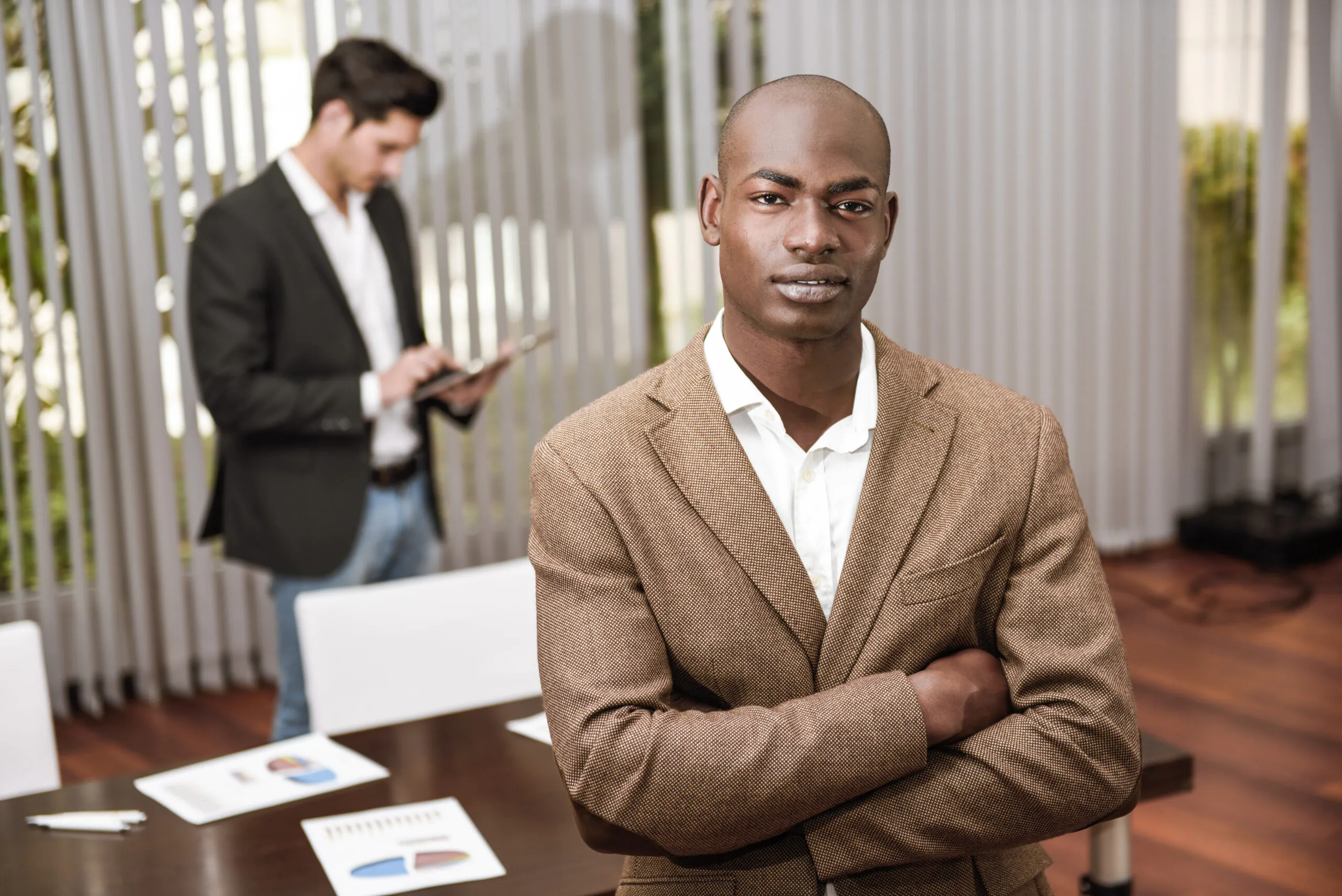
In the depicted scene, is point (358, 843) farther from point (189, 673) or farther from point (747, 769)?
point (189, 673)

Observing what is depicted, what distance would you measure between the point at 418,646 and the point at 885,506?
1317 mm

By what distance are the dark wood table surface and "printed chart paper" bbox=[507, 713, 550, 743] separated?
17 mm

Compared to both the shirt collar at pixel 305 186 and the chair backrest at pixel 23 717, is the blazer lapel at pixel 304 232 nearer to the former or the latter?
the shirt collar at pixel 305 186

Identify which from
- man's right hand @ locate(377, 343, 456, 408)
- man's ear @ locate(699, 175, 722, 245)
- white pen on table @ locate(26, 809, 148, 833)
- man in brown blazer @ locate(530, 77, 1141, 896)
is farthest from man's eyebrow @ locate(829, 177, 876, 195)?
man's right hand @ locate(377, 343, 456, 408)

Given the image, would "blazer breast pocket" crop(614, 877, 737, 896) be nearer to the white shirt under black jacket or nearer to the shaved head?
the white shirt under black jacket

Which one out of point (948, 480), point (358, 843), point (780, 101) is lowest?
point (358, 843)

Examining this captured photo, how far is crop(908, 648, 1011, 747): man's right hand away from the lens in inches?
47.2

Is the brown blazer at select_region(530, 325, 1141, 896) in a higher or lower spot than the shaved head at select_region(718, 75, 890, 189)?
lower

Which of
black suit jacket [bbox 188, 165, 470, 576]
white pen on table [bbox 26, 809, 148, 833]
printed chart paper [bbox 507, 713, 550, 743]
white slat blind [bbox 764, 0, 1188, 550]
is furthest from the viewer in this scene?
white slat blind [bbox 764, 0, 1188, 550]

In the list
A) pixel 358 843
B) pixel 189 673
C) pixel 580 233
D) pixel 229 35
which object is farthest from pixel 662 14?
pixel 358 843

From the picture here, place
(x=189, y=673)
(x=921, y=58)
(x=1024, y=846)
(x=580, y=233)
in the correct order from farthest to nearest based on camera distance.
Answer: (x=921, y=58)
(x=580, y=233)
(x=189, y=673)
(x=1024, y=846)

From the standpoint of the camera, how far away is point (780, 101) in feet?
3.83

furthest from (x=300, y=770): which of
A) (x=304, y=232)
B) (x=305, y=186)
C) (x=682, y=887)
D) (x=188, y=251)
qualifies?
(x=188, y=251)

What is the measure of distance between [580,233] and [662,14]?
78 cm
